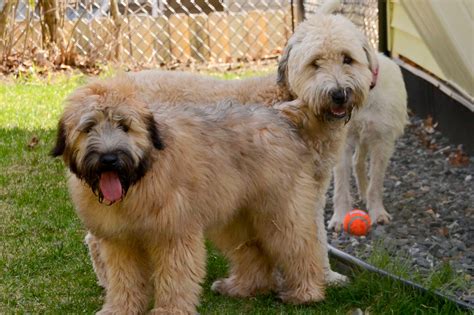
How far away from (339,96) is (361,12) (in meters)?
3.87

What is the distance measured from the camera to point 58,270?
5.81 m

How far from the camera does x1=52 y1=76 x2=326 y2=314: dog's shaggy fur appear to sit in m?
4.33

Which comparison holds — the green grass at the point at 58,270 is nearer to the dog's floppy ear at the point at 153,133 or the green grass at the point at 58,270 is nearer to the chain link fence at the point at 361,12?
the dog's floppy ear at the point at 153,133

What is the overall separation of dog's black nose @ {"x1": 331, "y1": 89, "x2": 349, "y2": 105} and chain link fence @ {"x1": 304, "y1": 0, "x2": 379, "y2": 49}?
8.66 ft

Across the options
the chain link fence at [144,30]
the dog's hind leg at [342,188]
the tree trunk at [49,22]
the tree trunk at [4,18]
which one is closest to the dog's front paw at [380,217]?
the dog's hind leg at [342,188]

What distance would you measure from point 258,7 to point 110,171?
1028 centimetres

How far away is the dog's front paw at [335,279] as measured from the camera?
538 centimetres

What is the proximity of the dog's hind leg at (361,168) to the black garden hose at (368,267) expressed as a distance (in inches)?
50.4

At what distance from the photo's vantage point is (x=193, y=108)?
5055mm

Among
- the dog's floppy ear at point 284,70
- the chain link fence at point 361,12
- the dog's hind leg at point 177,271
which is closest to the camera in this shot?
the dog's hind leg at point 177,271

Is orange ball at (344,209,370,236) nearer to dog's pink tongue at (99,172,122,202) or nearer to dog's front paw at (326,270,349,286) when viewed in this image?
dog's front paw at (326,270,349,286)

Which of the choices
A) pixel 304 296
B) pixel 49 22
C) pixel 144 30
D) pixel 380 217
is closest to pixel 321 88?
pixel 304 296

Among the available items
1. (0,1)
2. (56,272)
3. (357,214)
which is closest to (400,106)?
(357,214)

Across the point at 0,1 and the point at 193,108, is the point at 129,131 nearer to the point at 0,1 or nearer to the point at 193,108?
the point at 193,108
